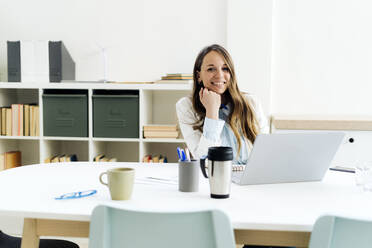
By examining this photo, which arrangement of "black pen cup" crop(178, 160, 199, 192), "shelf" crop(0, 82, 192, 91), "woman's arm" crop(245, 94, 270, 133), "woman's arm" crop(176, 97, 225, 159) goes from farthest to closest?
"shelf" crop(0, 82, 192, 91), "woman's arm" crop(245, 94, 270, 133), "woman's arm" crop(176, 97, 225, 159), "black pen cup" crop(178, 160, 199, 192)

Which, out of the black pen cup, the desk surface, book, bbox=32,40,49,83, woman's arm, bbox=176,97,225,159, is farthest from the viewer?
book, bbox=32,40,49,83

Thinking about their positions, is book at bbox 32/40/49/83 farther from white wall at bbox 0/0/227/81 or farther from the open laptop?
the open laptop

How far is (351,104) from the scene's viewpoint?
3.31 metres

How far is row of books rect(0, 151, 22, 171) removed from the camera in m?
3.34

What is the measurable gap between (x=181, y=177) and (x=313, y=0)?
8.29ft

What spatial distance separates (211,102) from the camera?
213 cm

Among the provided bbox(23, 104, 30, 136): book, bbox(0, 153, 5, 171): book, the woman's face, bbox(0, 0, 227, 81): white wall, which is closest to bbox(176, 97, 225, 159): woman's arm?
the woman's face

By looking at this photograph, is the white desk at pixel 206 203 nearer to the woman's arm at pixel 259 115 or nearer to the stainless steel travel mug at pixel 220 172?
the stainless steel travel mug at pixel 220 172

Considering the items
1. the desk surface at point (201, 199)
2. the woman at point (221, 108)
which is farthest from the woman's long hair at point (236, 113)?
the desk surface at point (201, 199)

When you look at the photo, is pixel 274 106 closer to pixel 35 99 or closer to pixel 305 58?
pixel 305 58

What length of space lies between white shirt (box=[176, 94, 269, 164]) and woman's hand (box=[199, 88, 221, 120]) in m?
0.05

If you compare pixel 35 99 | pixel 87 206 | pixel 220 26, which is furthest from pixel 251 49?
pixel 87 206

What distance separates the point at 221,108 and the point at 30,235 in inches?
54.0

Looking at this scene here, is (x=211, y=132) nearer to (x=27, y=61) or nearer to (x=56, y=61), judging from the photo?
(x=56, y=61)
